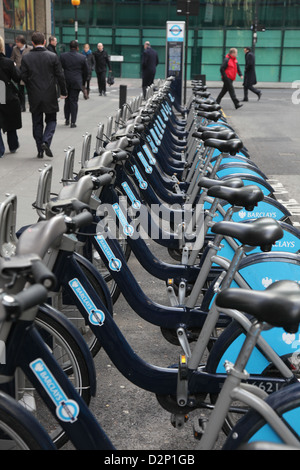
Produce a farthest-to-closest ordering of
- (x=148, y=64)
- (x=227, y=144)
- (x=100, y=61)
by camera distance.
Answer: (x=100, y=61) < (x=148, y=64) < (x=227, y=144)

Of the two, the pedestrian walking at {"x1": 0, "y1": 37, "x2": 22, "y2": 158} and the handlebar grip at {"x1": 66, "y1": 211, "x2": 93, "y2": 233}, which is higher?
the handlebar grip at {"x1": 66, "y1": 211, "x2": 93, "y2": 233}

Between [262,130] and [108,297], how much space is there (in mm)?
12518

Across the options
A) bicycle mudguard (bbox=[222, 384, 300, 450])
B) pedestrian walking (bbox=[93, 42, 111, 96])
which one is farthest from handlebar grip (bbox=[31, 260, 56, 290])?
pedestrian walking (bbox=[93, 42, 111, 96])

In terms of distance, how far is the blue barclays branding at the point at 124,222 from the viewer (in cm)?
410

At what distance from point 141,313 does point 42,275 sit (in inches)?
85.0

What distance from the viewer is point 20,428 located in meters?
1.93

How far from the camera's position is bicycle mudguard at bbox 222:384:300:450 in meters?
1.95

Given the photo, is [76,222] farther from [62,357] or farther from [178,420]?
[178,420]

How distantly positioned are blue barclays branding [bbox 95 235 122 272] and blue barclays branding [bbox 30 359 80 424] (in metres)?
1.55

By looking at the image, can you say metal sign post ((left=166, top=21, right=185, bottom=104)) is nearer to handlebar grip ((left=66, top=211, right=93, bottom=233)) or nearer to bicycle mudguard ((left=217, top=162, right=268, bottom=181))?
bicycle mudguard ((left=217, top=162, right=268, bottom=181))

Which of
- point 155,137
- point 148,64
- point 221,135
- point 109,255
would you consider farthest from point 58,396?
point 148,64

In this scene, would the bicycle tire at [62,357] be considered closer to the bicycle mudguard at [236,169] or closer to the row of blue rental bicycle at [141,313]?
the row of blue rental bicycle at [141,313]

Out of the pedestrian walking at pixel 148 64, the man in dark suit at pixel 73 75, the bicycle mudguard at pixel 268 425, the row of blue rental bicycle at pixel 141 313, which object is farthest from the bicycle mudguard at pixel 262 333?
the pedestrian walking at pixel 148 64

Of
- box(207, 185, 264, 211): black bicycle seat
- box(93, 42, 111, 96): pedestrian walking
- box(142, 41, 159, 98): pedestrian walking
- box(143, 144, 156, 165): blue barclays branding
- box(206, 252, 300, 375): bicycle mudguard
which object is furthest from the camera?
box(93, 42, 111, 96): pedestrian walking
